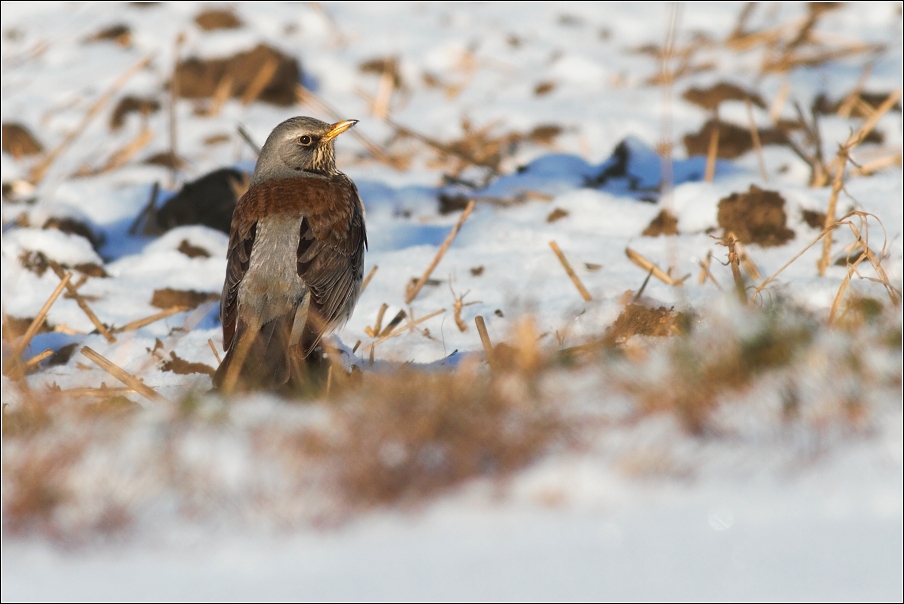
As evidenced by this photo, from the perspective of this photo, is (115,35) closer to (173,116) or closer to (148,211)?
(173,116)

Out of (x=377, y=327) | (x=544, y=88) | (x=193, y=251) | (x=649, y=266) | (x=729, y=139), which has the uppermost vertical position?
(x=544, y=88)

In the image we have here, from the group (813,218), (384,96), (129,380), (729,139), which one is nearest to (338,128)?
(129,380)

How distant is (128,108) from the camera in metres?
7.94

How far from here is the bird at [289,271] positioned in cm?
375

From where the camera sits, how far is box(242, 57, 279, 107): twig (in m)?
8.02

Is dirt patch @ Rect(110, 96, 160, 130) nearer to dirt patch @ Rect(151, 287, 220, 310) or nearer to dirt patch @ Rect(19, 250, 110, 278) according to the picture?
dirt patch @ Rect(19, 250, 110, 278)

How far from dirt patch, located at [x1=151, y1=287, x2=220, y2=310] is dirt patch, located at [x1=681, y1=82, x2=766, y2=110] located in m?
4.00

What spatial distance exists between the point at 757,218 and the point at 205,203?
314 cm

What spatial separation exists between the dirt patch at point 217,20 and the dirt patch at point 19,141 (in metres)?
1.91

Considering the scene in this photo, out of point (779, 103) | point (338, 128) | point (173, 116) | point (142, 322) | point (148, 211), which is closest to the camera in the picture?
point (142, 322)

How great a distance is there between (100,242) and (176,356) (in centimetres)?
204

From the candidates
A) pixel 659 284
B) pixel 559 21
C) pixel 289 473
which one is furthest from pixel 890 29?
pixel 289 473

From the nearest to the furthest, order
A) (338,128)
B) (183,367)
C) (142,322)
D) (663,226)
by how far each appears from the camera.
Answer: (183,367) < (142,322) < (338,128) < (663,226)

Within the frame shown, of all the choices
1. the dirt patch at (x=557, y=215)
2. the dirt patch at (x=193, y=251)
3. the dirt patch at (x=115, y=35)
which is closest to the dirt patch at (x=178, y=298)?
the dirt patch at (x=193, y=251)
